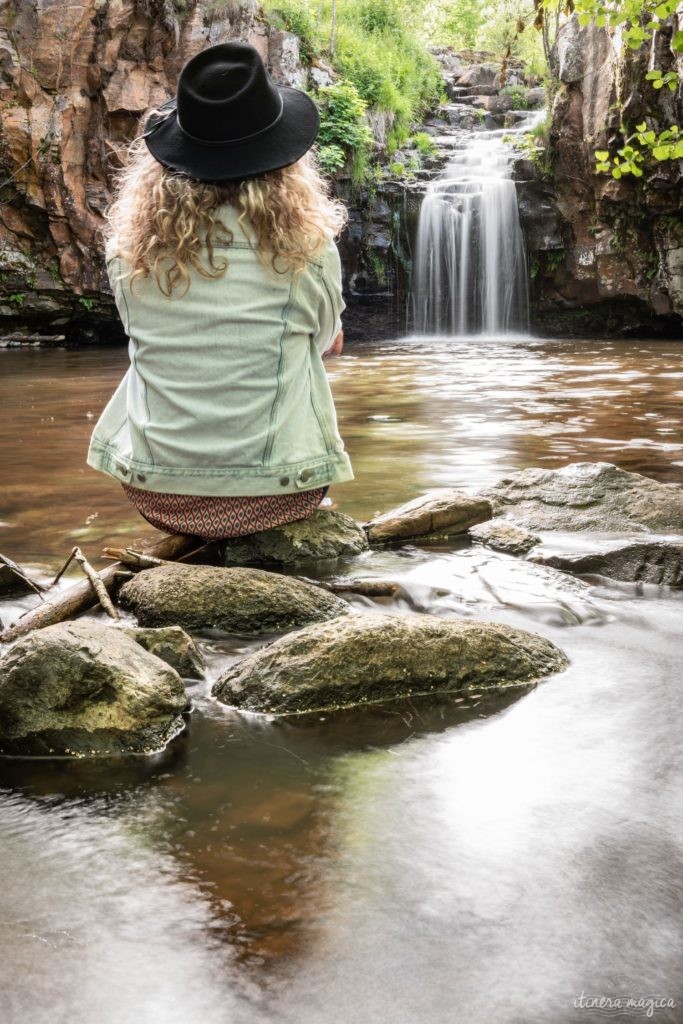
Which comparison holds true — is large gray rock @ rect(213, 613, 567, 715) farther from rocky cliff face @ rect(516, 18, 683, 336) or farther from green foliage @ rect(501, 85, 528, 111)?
green foliage @ rect(501, 85, 528, 111)

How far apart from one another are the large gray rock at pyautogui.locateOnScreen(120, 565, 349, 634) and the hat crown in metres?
1.46

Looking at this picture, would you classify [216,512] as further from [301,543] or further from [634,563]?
[634,563]

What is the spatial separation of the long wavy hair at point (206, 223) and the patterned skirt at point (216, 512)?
2.51 ft

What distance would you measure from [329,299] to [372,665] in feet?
4.80

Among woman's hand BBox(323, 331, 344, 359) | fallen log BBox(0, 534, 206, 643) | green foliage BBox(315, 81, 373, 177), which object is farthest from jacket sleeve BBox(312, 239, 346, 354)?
green foliage BBox(315, 81, 373, 177)

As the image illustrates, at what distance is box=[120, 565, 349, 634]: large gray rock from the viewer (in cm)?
331

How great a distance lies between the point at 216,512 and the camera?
3.68 meters

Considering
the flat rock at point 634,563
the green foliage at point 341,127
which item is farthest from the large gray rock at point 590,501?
the green foliage at point 341,127

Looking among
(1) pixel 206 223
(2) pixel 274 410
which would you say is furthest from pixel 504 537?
(1) pixel 206 223

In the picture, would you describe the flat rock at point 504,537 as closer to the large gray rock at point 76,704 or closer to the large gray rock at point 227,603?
the large gray rock at point 227,603

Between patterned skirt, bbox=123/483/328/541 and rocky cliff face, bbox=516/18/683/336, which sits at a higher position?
rocky cliff face, bbox=516/18/683/336

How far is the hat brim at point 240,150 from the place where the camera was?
3256 millimetres

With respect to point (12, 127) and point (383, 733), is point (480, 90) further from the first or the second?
point (383, 733)

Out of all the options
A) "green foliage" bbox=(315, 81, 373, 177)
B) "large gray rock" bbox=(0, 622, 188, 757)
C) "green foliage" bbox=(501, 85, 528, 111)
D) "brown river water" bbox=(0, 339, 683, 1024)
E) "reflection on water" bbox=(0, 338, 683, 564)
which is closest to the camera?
"brown river water" bbox=(0, 339, 683, 1024)
